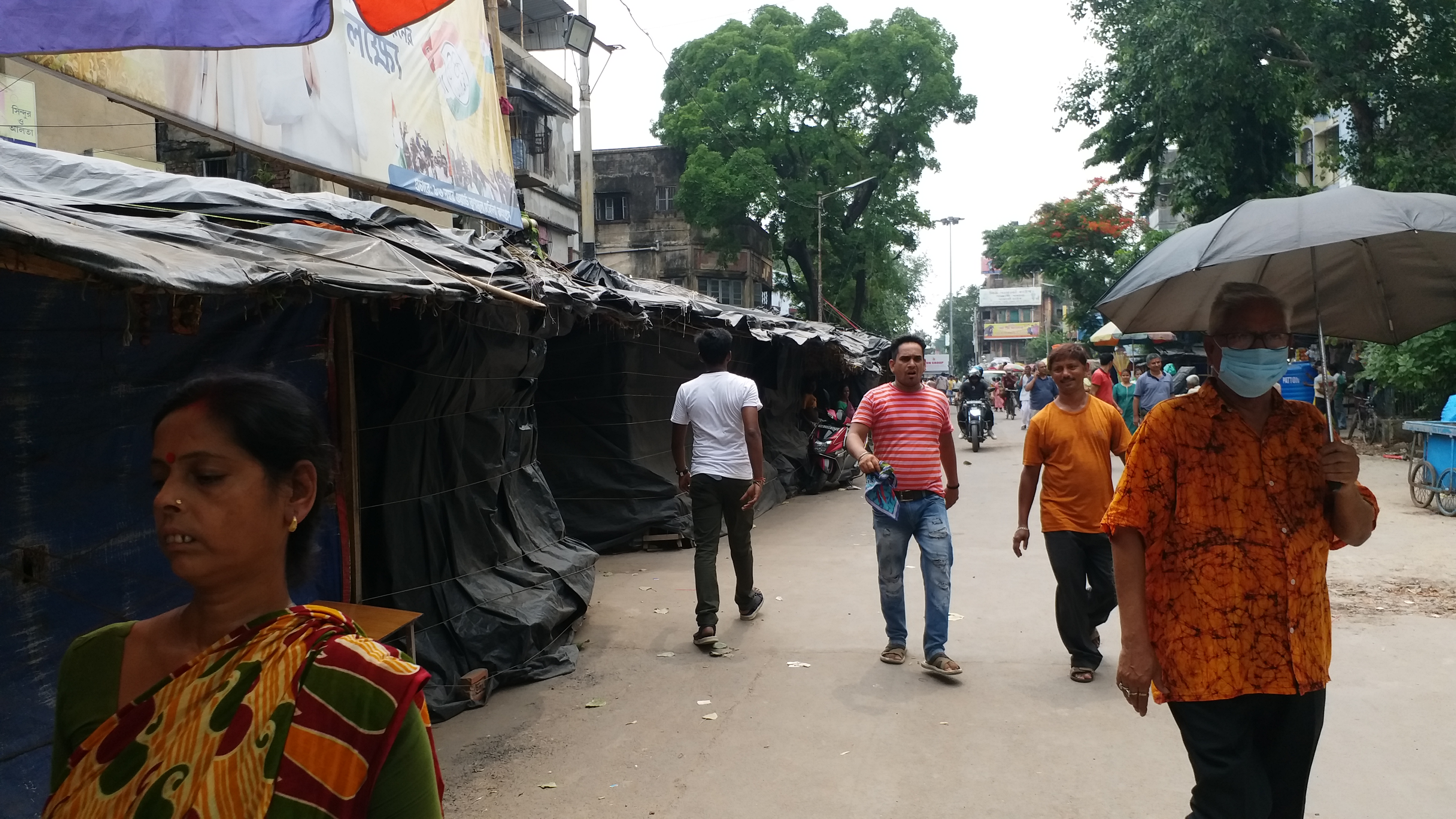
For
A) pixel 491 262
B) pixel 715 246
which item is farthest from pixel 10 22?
pixel 715 246

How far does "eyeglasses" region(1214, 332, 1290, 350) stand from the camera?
2717 mm

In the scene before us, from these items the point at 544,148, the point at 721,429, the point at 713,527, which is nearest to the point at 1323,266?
the point at 721,429

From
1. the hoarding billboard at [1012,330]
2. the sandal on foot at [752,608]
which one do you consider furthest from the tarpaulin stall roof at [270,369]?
the hoarding billboard at [1012,330]

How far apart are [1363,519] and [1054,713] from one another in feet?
8.52

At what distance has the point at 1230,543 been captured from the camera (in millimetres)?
2684

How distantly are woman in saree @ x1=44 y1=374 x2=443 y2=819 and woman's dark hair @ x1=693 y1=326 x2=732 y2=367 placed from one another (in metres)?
4.90

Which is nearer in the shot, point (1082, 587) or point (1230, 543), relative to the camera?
point (1230, 543)

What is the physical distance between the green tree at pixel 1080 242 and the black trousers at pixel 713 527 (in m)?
30.1

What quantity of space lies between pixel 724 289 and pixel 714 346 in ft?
112

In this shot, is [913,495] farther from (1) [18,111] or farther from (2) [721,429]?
(1) [18,111]

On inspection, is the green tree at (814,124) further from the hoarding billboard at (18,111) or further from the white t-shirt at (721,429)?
the white t-shirt at (721,429)

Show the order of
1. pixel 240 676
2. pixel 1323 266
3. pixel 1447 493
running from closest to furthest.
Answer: pixel 240 676 → pixel 1323 266 → pixel 1447 493

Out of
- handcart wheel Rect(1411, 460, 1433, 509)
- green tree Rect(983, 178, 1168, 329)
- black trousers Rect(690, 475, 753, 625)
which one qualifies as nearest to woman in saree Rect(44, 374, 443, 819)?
black trousers Rect(690, 475, 753, 625)

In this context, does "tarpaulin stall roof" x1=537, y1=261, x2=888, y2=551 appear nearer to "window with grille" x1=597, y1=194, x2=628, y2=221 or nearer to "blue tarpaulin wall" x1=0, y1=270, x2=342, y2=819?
"blue tarpaulin wall" x1=0, y1=270, x2=342, y2=819
